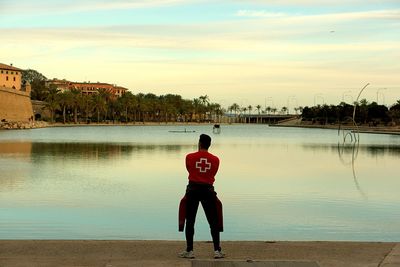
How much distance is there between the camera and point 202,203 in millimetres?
8945

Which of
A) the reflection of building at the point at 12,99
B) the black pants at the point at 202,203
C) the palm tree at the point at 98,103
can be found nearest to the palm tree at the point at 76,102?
the palm tree at the point at 98,103

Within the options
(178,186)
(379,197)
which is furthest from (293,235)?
(178,186)

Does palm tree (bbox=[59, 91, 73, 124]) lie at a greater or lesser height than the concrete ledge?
greater

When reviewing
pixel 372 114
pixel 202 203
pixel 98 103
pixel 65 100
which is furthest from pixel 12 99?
pixel 202 203

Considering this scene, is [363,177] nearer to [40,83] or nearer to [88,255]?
[88,255]

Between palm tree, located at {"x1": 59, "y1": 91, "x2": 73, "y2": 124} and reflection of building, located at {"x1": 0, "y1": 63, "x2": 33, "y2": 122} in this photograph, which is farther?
palm tree, located at {"x1": 59, "y1": 91, "x2": 73, "y2": 124}

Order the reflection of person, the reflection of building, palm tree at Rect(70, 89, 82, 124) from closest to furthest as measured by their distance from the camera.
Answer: the reflection of person
the reflection of building
palm tree at Rect(70, 89, 82, 124)

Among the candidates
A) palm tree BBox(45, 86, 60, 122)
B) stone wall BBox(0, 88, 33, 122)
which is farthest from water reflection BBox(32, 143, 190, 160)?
palm tree BBox(45, 86, 60, 122)

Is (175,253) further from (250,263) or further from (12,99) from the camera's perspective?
(12,99)

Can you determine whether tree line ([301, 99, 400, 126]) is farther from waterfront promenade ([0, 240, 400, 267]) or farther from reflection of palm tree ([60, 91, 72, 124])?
waterfront promenade ([0, 240, 400, 267])

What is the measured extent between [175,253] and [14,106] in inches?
5396

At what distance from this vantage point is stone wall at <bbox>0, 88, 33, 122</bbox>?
13202cm

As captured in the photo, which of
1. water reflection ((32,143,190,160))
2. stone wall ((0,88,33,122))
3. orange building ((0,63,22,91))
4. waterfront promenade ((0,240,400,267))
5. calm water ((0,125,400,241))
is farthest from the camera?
orange building ((0,63,22,91))

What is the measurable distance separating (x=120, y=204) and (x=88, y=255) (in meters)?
10.5
